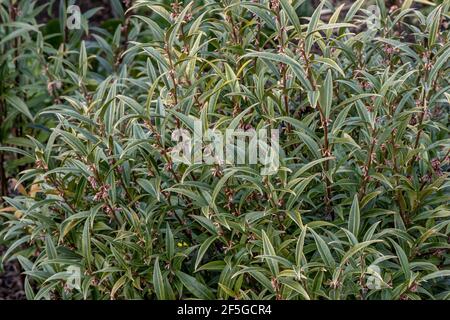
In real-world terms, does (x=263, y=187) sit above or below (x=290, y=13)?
below

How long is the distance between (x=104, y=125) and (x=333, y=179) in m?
0.80

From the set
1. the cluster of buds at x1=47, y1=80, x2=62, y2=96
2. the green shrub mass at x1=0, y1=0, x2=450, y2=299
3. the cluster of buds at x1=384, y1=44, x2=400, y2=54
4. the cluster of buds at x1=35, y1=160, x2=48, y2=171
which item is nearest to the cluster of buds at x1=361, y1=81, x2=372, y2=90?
the green shrub mass at x1=0, y1=0, x2=450, y2=299

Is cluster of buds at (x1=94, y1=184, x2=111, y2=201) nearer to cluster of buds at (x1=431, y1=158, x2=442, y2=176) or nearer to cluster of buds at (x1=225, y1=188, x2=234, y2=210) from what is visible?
cluster of buds at (x1=225, y1=188, x2=234, y2=210)

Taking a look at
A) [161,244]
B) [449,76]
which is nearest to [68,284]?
[161,244]

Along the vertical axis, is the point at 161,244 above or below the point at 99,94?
below

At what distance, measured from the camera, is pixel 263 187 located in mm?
2482

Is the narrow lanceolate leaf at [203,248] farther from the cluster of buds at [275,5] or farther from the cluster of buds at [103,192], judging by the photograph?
the cluster of buds at [275,5]

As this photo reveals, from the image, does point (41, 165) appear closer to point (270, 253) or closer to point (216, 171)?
point (216, 171)

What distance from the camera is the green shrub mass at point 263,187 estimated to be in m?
2.50

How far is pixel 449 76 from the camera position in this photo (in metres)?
3.05

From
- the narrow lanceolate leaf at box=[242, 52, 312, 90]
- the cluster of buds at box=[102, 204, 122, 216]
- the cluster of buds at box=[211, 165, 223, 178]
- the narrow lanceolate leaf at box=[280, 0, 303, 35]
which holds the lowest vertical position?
the cluster of buds at box=[102, 204, 122, 216]

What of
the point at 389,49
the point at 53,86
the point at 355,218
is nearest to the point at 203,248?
the point at 355,218

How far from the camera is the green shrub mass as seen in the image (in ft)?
8.21
